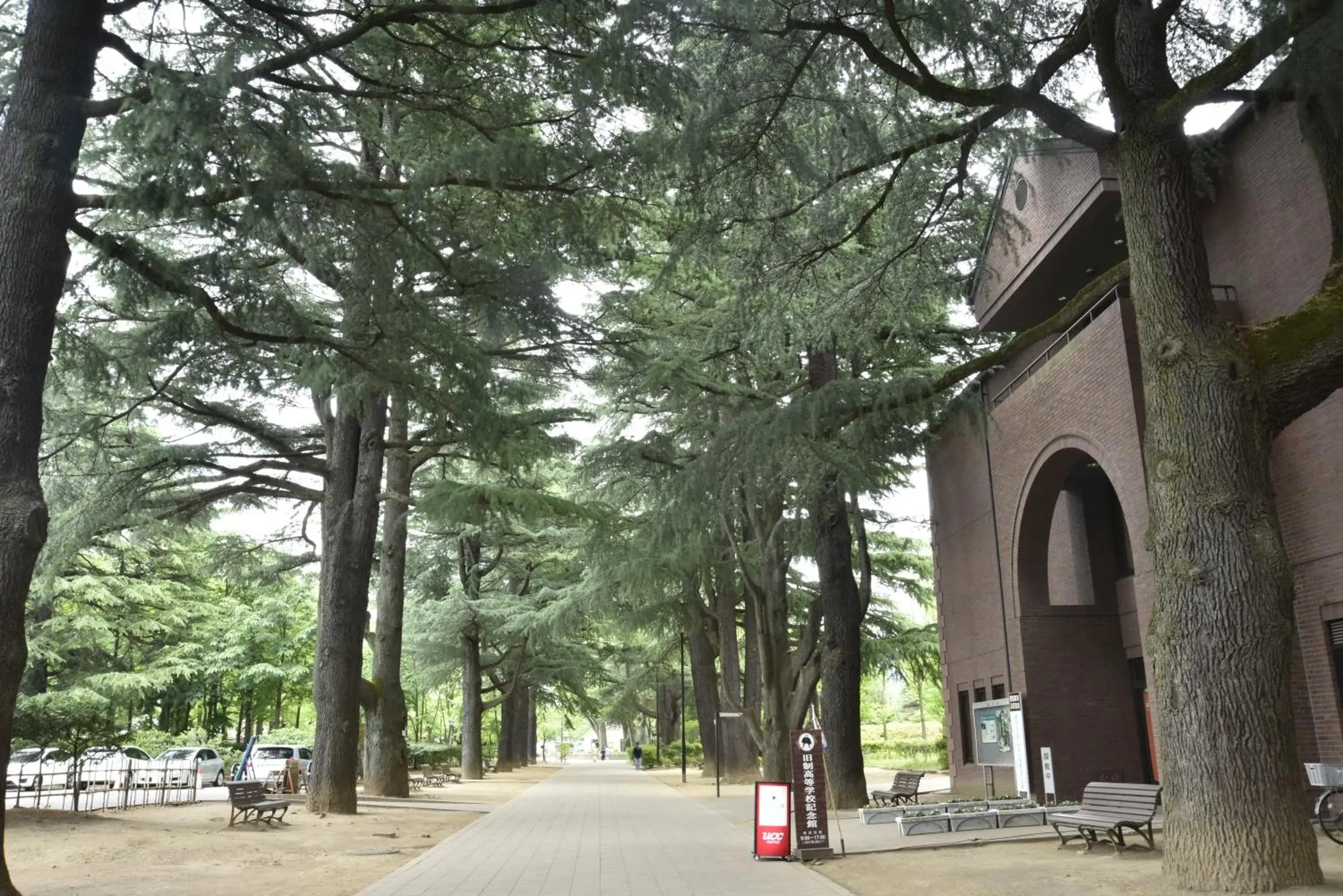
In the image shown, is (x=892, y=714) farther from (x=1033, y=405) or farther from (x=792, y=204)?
(x=792, y=204)

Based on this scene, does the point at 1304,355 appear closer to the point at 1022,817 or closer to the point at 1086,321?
the point at 1022,817

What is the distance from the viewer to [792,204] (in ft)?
44.8

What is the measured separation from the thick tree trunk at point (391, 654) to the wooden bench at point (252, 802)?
581 cm

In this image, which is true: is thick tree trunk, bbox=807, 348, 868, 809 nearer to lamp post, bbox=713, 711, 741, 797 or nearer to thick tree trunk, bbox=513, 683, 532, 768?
lamp post, bbox=713, 711, 741, 797

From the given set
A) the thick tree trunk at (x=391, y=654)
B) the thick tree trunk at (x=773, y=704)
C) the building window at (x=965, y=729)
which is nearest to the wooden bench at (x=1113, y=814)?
the thick tree trunk at (x=773, y=704)

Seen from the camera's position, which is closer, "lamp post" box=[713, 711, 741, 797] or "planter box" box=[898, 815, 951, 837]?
"planter box" box=[898, 815, 951, 837]

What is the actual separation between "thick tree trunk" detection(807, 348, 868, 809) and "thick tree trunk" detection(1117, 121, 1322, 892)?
9.46 m

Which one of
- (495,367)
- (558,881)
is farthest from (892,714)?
(558,881)

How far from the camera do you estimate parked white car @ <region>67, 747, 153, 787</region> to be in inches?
973

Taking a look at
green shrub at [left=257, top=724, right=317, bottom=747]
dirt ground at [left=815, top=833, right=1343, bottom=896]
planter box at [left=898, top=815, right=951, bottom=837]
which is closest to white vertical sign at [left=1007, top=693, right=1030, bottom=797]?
planter box at [left=898, top=815, right=951, bottom=837]

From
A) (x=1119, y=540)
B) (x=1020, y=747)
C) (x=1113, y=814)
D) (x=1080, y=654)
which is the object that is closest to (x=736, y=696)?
(x=1080, y=654)

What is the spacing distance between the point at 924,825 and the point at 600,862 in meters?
4.53

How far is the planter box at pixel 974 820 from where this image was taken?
14.1 m

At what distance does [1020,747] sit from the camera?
17.7 meters
